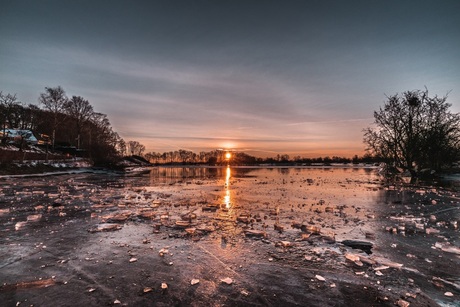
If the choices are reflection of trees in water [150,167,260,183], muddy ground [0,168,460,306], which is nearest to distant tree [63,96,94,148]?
reflection of trees in water [150,167,260,183]

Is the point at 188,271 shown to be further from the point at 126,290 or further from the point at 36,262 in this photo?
the point at 36,262

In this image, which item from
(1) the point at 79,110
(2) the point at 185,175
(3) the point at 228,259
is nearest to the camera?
(3) the point at 228,259

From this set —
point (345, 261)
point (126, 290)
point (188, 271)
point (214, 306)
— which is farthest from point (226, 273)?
point (345, 261)

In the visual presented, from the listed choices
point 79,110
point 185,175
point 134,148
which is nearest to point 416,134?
point 185,175

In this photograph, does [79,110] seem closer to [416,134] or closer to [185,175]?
[185,175]

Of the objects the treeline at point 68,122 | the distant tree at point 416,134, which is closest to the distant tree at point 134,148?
the treeline at point 68,122

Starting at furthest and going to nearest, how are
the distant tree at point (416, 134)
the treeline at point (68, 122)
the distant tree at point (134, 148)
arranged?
1. the distant tree at point (134, 148)
2. the treeline at point (68, 122)
3. the distant tree at point (416, 134)

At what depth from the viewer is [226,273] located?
4273 millimetres

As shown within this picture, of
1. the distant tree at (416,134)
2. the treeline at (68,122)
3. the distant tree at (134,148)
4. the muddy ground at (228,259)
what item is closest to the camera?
the muddy ground at (228,259)

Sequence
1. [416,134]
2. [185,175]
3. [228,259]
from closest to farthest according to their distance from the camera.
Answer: [228,259], [416,134], [185,175]

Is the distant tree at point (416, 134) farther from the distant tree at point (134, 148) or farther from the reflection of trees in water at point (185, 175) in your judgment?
the distant tree at point (134, 148)

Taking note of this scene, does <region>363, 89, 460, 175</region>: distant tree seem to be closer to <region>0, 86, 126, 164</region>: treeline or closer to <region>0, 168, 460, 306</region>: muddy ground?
<region>0, 168, 460, 306</region>: muddy ground

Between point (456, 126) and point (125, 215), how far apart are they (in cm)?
3549

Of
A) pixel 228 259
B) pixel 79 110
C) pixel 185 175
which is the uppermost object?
pixel 79 110
